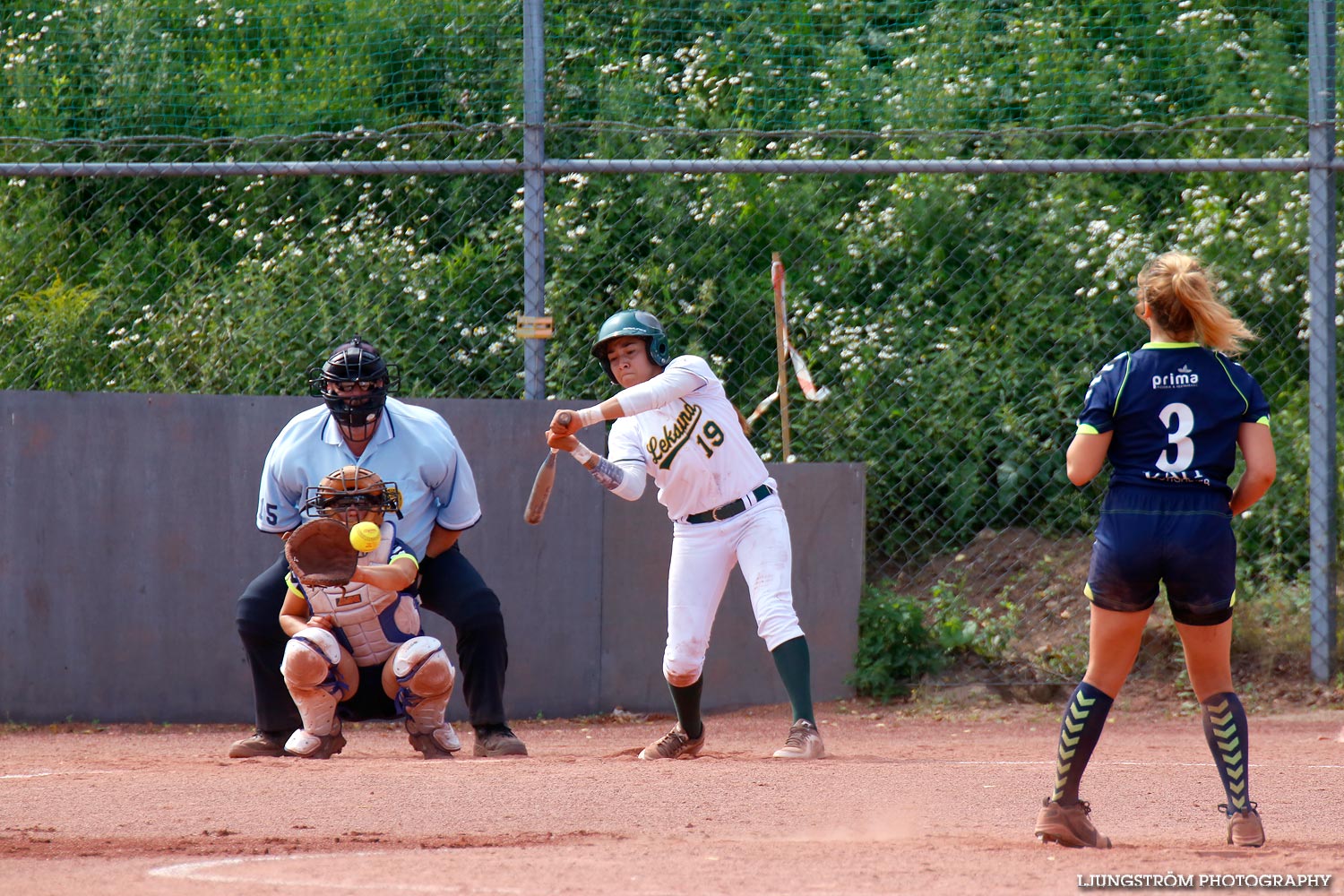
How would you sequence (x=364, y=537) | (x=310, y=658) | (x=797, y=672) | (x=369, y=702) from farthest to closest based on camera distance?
(x=369, y=702)
(x=797, y=672)
(x=310, y=658)
(x=364, y=537)

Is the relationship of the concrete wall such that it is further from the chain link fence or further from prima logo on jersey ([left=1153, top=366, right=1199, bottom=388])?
prima logo on jersey ([left=1153, top=366, right=1199, bottom=388])

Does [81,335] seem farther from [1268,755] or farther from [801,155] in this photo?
[1268,755]

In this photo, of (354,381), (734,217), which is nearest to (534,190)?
(734,217)

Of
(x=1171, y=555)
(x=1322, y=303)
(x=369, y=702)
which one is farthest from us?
(x=1322, y=303)

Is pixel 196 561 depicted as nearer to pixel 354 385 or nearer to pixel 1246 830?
pixel 354 385

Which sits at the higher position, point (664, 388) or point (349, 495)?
point (664, 388)

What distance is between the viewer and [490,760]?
518 centimetres

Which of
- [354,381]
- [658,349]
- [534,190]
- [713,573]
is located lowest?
[713,573]

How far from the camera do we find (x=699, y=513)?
558cm

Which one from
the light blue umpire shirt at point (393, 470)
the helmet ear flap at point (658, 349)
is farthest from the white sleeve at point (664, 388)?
the light blue umpire shirt at point (393, 470)

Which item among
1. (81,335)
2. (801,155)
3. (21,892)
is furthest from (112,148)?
(21,892)

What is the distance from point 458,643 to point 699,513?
1.13 meters

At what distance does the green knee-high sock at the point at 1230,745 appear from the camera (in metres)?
3.64

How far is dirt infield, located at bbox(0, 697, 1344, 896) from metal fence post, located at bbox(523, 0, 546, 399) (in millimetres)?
2082
